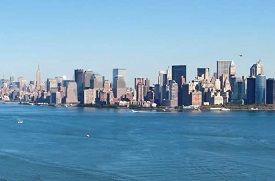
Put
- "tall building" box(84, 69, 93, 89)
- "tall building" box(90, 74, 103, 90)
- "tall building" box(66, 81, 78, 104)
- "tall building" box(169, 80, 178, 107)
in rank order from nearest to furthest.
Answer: "tall building" box(169, 80, 178, 107) → "tall building" box(66, 81, 78, 104) → "tall building" box(90, 74, 103, 90) → "tall building" box(84, 69, 93, 89)

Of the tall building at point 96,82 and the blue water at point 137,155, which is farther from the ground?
the tall building at point 96,82

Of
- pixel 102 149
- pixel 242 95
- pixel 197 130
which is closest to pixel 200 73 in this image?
pixel 242 95

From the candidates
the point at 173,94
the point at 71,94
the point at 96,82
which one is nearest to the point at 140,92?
the point at 96,82

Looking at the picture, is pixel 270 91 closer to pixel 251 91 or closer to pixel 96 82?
pixel 251 91

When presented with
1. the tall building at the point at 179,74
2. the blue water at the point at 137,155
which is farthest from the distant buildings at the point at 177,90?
the blue water at the point at 137,155

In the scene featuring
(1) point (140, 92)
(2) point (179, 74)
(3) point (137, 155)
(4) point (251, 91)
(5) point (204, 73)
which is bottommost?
(3) point (137, 155)

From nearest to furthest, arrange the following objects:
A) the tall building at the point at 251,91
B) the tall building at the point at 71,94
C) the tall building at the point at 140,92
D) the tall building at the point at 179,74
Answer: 1. the tall building at the point at 251,91
2. the tall building at the point at 179,74
3. the tall building at the point at 140,92
4. the tall building at the point at 71,94

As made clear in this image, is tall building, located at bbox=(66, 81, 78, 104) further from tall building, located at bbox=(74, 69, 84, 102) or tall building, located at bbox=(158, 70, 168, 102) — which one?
tall building, located at bbox=(158, 70, 168, 102)

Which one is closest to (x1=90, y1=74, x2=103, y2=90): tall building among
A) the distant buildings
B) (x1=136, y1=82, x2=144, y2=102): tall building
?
the distant buildings

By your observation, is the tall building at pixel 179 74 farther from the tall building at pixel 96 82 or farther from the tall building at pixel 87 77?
the tall building at pixel 87 77

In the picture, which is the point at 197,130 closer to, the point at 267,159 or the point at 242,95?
the point at 267,159

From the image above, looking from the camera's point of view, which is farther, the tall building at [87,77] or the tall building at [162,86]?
the tall building at [87,77]
